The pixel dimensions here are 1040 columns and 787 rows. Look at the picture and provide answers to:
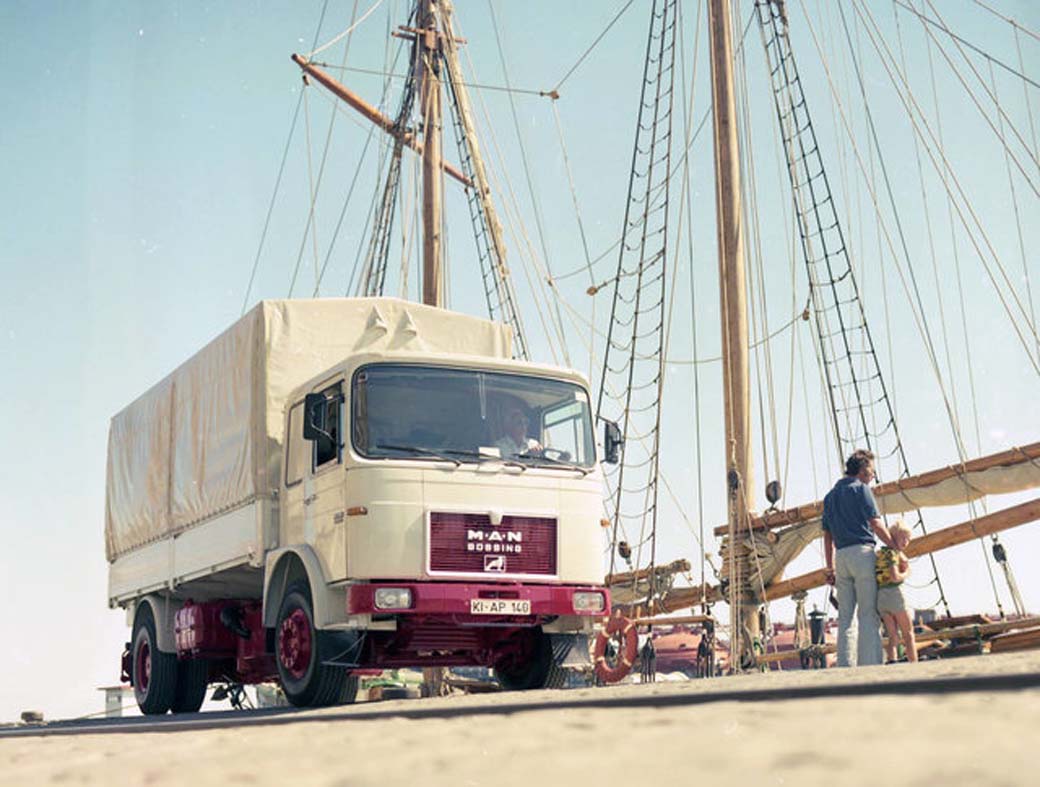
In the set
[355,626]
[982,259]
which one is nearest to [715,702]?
[355,626]

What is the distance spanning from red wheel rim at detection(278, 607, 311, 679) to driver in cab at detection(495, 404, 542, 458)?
2.19 metres

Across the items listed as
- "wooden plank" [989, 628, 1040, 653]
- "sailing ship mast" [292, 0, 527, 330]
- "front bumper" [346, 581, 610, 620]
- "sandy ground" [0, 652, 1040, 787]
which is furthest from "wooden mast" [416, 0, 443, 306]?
"sandy ground" [0, 652, 1040, 787]

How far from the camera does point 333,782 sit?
1567 mm

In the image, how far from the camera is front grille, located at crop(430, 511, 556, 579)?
33.3 feet

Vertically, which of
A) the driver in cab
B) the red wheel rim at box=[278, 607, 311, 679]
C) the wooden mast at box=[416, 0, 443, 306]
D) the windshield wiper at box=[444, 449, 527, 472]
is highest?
the wooden mast at box=[416, 0, 443, 306]

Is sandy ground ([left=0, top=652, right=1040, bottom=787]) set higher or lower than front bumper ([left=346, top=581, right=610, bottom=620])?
lower

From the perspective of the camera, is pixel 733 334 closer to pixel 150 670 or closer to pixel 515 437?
pixel 515 437

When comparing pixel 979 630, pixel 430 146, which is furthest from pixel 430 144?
pixel 979 630

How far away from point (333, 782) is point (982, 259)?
54.9ft

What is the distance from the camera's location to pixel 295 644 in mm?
10430

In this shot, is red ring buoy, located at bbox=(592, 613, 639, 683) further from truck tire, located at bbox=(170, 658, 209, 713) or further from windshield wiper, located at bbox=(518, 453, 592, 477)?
truck tire, located at bbox=(170, 658, 209, 713)

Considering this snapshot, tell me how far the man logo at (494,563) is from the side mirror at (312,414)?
5.64 ft

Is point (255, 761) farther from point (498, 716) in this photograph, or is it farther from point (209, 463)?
point (209, 463)

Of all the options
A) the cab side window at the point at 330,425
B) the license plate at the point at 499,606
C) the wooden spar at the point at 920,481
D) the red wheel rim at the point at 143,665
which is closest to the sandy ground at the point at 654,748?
the license plate at the point at 499,606
